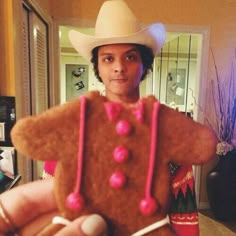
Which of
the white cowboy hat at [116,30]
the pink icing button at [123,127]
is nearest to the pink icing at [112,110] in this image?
the pink icing button at [123,127]

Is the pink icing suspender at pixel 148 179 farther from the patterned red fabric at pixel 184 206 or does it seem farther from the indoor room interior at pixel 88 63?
the indoor room interior at pixel 88 63

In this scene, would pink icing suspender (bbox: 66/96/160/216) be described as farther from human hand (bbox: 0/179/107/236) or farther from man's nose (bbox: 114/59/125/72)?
man's nose (bbox: 114/59/125/72)

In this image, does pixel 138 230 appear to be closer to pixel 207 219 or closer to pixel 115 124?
pixel 115 124

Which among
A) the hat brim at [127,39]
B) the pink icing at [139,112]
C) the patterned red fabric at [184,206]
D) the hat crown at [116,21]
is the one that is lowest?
the patterned red fabric at [184,206]

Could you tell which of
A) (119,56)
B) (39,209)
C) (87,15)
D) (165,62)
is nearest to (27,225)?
(39,209)

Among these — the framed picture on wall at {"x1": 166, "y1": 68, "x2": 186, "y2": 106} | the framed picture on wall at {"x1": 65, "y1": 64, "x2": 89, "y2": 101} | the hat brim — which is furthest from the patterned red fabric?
the framed picture on wall at {"x1": 65, "y1": 64, "x2": 89, "y2": 101}

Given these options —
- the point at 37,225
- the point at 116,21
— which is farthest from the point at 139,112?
the point at 116,21
